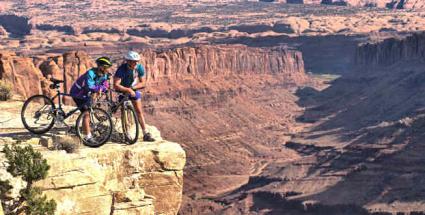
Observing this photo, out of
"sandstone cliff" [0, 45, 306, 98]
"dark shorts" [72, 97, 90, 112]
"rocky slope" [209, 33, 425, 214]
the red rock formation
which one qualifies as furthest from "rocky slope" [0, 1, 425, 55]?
"dark shorts" [72, 97, 90, 112]

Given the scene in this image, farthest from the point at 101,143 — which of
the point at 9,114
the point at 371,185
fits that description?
the point at 371,185

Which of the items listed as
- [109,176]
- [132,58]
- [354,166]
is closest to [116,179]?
[109,176]

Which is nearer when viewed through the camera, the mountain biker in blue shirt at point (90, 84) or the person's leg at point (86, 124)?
the person's leg at point (86, 124)

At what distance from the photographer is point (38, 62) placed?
204 feet

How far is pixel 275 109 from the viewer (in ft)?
343

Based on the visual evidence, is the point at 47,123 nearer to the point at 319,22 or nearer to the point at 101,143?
the point at 101,143

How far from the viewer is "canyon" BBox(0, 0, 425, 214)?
5322 cm

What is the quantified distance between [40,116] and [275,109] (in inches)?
3434

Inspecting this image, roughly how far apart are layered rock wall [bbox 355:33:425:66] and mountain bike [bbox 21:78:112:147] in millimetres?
89607

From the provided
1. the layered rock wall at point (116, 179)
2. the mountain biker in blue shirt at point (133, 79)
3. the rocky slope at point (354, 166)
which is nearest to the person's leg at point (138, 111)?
the mountain biker in blue shirt at point (133, 79)

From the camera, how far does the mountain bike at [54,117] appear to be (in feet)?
55.9

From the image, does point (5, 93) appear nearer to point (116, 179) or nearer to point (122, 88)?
point (122, 88)

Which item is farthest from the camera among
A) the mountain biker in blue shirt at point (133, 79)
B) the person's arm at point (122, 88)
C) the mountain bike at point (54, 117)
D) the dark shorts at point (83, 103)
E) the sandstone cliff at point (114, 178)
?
the mountain biker in blue shirt at point (133, 79)

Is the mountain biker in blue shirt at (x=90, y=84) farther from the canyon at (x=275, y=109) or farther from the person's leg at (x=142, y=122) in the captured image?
the canyon at (x=275, y=109)
